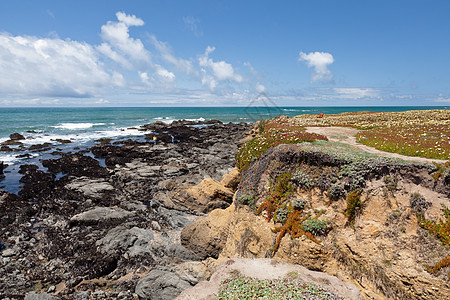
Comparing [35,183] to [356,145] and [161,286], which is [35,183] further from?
[356,145]

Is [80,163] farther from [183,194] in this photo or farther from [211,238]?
[211,238]

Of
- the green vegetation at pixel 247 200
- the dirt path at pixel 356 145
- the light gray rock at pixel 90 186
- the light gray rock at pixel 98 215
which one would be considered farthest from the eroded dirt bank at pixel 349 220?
the light gray rock at pixel 90 186

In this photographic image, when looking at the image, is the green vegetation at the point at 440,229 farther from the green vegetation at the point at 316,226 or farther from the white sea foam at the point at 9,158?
the white sea foam at the point at 9,158

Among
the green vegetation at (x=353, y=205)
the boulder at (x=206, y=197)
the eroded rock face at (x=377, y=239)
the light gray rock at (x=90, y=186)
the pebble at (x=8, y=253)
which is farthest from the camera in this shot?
the light gray rock at (x=90, y=186)

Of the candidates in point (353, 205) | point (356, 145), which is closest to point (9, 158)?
point (353, 205)

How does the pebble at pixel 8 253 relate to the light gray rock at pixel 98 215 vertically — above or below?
below

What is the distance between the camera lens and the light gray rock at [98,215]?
1677cm

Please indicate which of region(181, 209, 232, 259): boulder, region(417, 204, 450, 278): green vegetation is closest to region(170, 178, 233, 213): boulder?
region(181, 209, 232, 259): boulder

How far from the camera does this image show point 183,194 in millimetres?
18469

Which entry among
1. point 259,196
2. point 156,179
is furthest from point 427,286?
point 156,179

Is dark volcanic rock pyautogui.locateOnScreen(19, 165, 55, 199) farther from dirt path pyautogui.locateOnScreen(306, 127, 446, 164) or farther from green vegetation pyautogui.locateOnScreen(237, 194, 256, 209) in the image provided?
dirt path pyautogui.locateOnScreen(306, 127, 446, 164)

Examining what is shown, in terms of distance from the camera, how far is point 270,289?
7.57 metres

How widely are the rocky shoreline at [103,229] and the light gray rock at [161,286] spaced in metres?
0.04

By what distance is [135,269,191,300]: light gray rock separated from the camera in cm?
990
